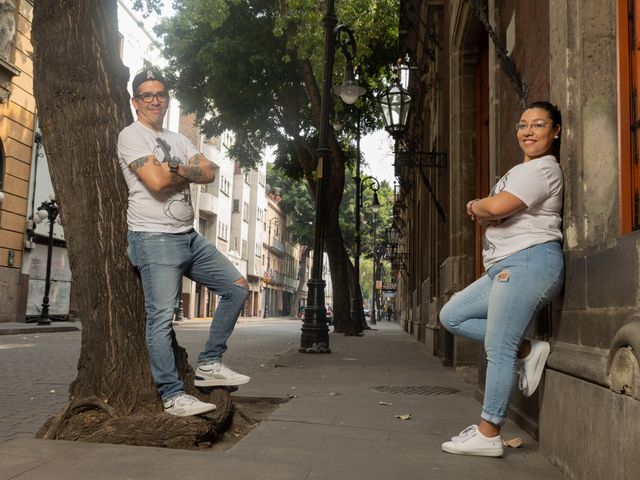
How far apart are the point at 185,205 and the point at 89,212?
1.93 feet

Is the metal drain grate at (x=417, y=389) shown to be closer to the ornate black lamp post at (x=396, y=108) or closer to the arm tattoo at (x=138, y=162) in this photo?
the arm tattoo at (x=138, y=162)

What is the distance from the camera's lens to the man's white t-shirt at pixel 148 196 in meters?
4.07

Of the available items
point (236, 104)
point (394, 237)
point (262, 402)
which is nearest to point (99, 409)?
point (262, 402)

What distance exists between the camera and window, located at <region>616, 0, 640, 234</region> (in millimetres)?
3201

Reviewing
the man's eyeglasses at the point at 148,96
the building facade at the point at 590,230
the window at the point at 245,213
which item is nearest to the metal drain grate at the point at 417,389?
the building facade at the point at 590,230

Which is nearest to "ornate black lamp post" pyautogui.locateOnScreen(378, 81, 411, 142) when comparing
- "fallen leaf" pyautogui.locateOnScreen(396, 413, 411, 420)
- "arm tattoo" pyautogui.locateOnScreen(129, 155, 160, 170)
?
"fallen leaf" pyautogui.locateOnScreen(396, 413, 411, 420)

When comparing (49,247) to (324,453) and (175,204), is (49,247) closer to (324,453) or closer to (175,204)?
(175,204)

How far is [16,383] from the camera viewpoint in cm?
715

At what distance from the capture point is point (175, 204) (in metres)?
4.13

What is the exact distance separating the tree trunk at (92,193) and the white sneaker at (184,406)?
0.37 feet

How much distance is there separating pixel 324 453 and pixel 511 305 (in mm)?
1298

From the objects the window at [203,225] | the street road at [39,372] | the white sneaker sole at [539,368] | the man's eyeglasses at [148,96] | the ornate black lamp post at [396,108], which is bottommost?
the street road at [39,372]

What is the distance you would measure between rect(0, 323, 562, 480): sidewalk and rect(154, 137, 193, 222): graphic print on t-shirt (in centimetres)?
138

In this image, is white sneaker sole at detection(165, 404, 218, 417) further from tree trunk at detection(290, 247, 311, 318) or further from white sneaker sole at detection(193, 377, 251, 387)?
tree trunk at detection(290, 247, 311, 318)
